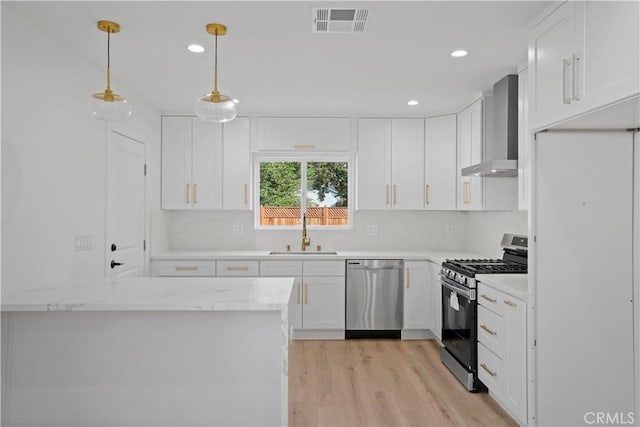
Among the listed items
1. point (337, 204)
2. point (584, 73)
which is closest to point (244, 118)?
point (337, 204)

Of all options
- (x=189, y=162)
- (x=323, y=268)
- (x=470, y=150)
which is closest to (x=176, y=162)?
(x=189, y=162)

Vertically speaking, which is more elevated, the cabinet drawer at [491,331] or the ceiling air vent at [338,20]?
the ceiling air vent at [338,20]

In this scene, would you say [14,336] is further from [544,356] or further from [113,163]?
[544,356]

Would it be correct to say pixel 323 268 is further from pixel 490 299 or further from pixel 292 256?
pixel 490 299

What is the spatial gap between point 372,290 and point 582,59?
9.58ft

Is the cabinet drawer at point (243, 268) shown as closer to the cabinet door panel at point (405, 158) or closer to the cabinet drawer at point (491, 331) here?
the cabinet door panel at point (405, 158)

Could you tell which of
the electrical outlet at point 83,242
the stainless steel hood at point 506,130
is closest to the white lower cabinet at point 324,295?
the stainless steel hood at point 506,130

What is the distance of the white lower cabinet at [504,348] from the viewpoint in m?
2.46

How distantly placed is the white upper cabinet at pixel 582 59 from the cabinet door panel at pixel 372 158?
226 centimetres

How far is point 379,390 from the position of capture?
10.3ft

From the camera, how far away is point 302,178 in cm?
494

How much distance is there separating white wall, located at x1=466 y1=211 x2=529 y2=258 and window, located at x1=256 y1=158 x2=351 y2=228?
1.41 metres

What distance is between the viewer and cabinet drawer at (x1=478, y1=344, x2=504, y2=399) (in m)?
2.73

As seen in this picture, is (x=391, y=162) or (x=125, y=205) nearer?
(x=125, y=205)
